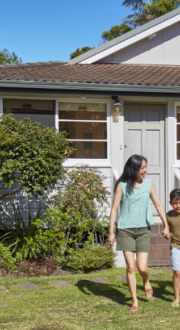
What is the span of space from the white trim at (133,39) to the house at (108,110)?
52 cm

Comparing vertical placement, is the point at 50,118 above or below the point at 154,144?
above

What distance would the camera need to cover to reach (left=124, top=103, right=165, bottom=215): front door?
8.30 metres

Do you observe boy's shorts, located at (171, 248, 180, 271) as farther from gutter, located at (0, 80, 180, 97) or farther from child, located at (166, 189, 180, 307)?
gutter, located at (0, 80, 180, 97)

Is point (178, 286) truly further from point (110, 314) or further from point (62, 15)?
point (62, 15)

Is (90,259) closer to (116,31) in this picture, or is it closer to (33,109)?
(33,109)

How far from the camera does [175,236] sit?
4551 millimetres

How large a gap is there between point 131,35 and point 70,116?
2.75 m

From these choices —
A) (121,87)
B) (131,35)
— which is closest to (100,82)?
(121,87)

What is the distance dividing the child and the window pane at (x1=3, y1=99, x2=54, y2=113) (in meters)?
4.11

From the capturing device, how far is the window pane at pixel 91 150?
26.1 feet

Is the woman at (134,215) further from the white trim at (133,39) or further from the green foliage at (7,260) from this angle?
the white trim at (133,39)

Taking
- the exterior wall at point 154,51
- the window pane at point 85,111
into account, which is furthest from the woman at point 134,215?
the exterior wall at point 154,51

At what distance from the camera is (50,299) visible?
15.2 ft

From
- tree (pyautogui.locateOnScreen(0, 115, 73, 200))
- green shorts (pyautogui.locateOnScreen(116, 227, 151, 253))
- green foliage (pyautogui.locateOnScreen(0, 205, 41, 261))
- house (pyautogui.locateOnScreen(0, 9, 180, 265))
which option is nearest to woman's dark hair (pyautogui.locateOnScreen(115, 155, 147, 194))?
green shorts (pyautogui.locateOnScreen(116, 227, 151, 253))
